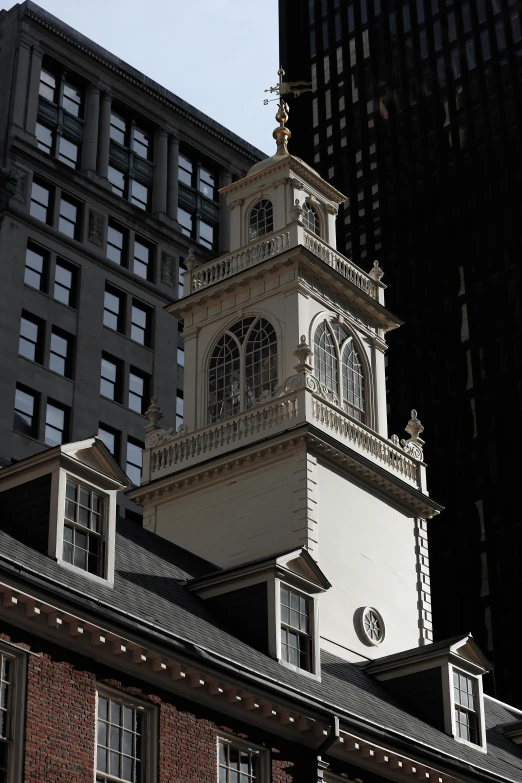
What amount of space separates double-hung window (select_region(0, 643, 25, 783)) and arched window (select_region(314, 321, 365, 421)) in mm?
18469

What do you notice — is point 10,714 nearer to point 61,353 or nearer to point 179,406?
point 61,353

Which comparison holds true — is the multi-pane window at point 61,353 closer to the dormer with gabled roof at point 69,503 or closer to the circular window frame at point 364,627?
the circular window frame at point 364,627

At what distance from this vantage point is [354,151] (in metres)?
131

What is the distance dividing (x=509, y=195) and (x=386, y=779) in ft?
307

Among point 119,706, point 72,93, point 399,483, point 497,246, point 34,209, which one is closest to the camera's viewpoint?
point 119,706

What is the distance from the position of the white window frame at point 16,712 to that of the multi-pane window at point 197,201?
6260 cm

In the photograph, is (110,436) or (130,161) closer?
(110,436)

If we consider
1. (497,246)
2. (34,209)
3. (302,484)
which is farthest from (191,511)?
(497,246)

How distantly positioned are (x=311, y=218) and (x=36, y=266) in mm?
31482

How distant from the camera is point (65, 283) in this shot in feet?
245

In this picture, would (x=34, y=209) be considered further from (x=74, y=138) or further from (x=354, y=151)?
(x=354, y=151)

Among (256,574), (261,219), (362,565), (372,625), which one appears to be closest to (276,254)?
(261,219)

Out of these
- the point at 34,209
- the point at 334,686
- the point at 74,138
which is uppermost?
the point at 74,138

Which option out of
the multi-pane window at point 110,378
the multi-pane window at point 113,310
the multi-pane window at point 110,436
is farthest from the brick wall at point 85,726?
the multi-pane window at point 113,310
